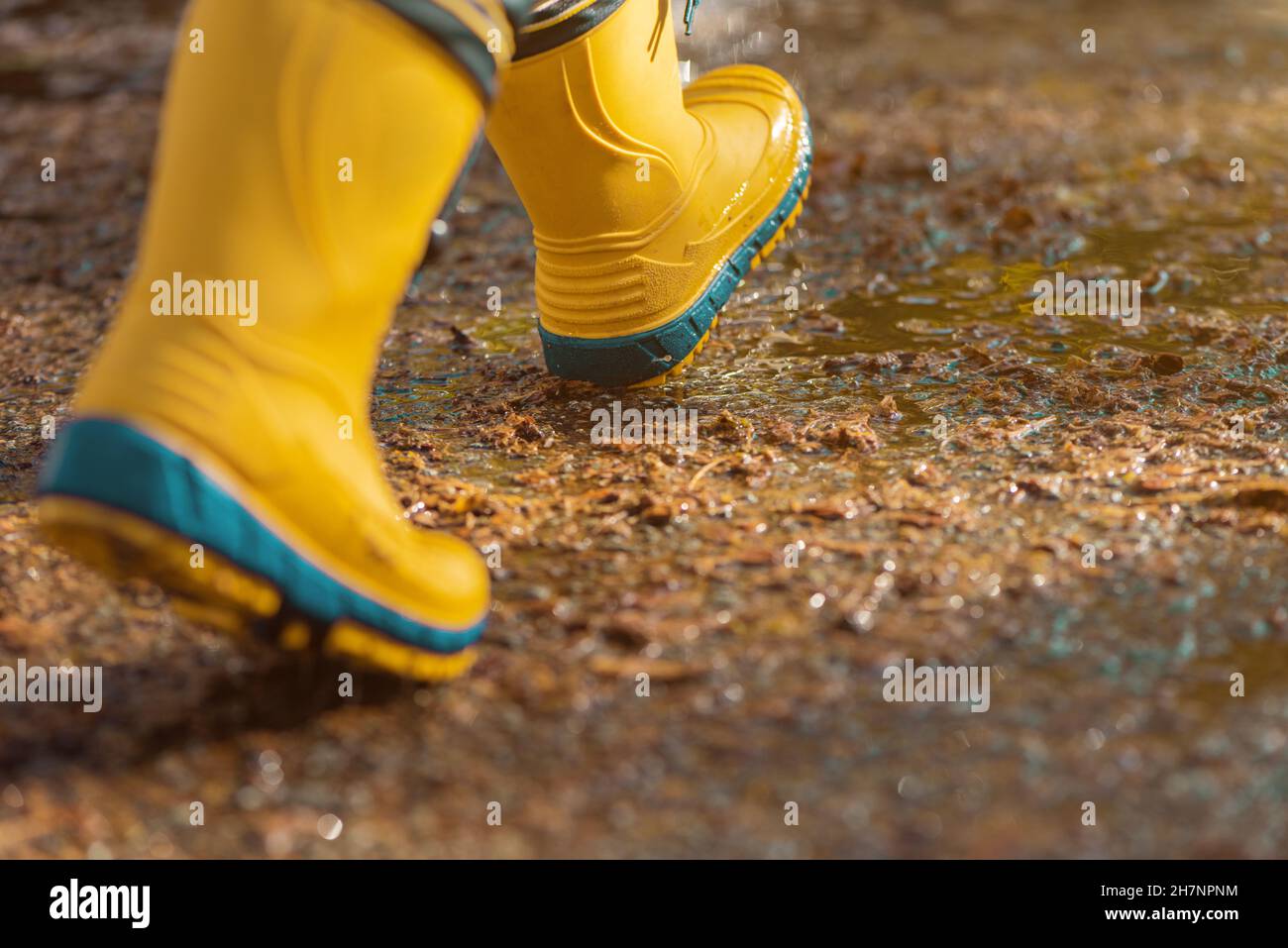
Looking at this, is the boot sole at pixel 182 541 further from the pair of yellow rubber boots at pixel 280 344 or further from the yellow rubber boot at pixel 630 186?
the yellow rubber boot at pixel 630 186

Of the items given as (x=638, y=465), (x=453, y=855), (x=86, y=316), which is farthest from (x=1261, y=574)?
(x=86, y=316)

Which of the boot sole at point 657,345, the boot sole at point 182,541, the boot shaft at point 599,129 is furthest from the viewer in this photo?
the boot sole at point 657,345

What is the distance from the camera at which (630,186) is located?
1.81 meters

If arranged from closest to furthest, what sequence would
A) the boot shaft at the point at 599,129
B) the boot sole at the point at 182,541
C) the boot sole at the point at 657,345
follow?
the boot sole at the point at 182,541 → the boot shaft at the point at 599,129 → the boot sole at the point at 657,345

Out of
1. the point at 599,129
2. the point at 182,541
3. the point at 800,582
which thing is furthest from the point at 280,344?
the point at 599,129

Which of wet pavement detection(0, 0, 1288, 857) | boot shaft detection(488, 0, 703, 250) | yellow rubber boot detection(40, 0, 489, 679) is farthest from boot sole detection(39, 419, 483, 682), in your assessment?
boot shaft detection(488, 0, 703, 250)

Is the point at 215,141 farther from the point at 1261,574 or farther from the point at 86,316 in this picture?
the point at 86,316

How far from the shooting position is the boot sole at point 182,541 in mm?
1102

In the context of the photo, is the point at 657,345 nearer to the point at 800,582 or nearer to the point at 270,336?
the point at 800,582

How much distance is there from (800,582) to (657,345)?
22.2 inches

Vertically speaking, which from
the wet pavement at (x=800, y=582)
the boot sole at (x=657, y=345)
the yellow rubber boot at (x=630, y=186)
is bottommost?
the wet pavement at (x=800, y=582)

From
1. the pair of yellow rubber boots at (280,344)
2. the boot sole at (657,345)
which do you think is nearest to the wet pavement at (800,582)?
the boot sole at (657,345)

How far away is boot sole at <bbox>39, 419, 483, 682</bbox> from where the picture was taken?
43.4 inches

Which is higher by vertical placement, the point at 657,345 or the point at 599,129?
the point at 599,129
